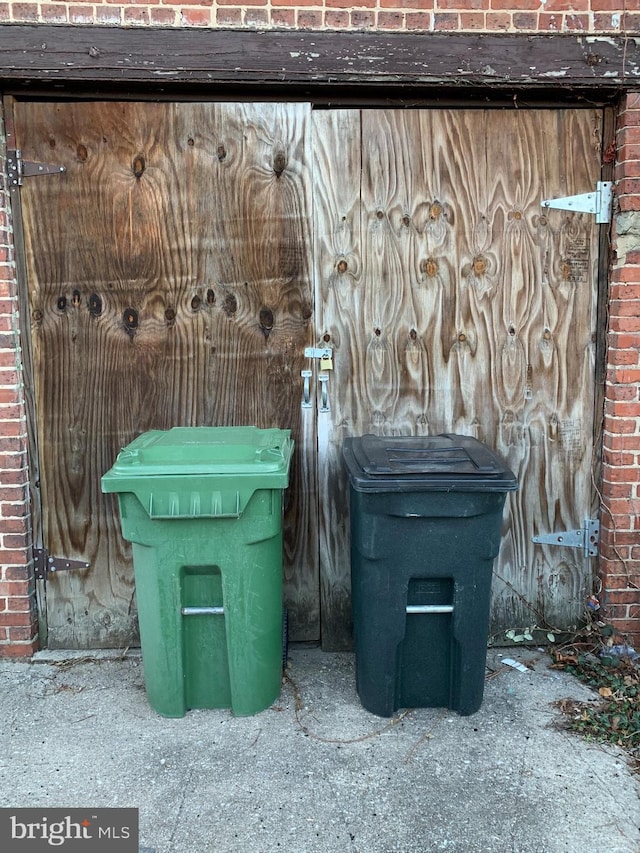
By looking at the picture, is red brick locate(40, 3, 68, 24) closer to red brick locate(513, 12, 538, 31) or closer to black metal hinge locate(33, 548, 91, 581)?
red brick locate(513, 12, 538, 31)

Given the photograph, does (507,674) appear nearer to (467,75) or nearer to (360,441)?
(360,441)

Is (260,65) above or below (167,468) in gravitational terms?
above

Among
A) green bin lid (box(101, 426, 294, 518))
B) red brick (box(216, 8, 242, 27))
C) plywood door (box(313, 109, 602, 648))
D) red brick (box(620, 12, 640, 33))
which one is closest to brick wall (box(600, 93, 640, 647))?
plywood door (box(313, 109, 602, 648))

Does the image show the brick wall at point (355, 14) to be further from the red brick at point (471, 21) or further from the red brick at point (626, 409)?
the red brick at point (626, 409)

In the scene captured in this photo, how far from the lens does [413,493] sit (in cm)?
285

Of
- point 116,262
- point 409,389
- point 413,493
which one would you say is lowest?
point 413,493

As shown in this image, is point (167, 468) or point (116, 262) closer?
point (167, 468)

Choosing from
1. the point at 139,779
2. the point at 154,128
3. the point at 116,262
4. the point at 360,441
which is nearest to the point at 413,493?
the point at 360,441

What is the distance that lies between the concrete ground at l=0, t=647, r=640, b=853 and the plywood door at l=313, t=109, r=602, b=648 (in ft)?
2.43

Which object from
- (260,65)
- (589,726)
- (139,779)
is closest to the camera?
(139,779)

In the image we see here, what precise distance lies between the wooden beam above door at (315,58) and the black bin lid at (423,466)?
5.51 ft

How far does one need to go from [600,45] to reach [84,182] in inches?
99.6

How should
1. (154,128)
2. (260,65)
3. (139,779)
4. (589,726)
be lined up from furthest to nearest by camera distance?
(154,128), (260,65), (589,726), (139,779)

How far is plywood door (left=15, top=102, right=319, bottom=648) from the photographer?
3.42 m
